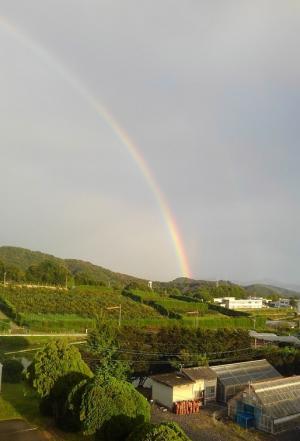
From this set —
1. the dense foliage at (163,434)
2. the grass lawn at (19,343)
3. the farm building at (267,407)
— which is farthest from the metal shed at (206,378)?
the grass lawn at (19,343)

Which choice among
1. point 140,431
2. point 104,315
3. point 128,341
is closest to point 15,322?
point 104,315

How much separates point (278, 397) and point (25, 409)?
405 inches

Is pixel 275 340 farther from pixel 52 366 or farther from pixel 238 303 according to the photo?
pixel 238 303

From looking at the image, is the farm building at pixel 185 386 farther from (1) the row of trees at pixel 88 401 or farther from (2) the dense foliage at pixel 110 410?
(2) the dense foliage at pixel 110 410

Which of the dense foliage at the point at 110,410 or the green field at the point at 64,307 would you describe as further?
the green field at the point at 64,307

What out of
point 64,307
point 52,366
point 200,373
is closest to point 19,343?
point 64,307

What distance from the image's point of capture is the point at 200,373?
21.5 metres

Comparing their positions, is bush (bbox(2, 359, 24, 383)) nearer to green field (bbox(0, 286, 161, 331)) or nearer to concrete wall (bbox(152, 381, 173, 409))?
concrete wall (bbox(152, 381, 173, 409))

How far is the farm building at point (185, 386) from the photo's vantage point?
20094 millimetres

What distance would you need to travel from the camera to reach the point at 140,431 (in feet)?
35.9

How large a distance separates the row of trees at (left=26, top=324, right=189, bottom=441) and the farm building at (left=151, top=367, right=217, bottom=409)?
256 cm

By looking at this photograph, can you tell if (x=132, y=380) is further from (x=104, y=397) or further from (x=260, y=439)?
(x=104, y=397)

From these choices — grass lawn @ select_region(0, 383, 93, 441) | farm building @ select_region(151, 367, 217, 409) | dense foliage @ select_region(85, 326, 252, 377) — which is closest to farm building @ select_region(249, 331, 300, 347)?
dense foliage @ select_region(85, 326, 252, 377)

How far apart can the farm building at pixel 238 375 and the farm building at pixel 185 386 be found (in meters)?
0.38
